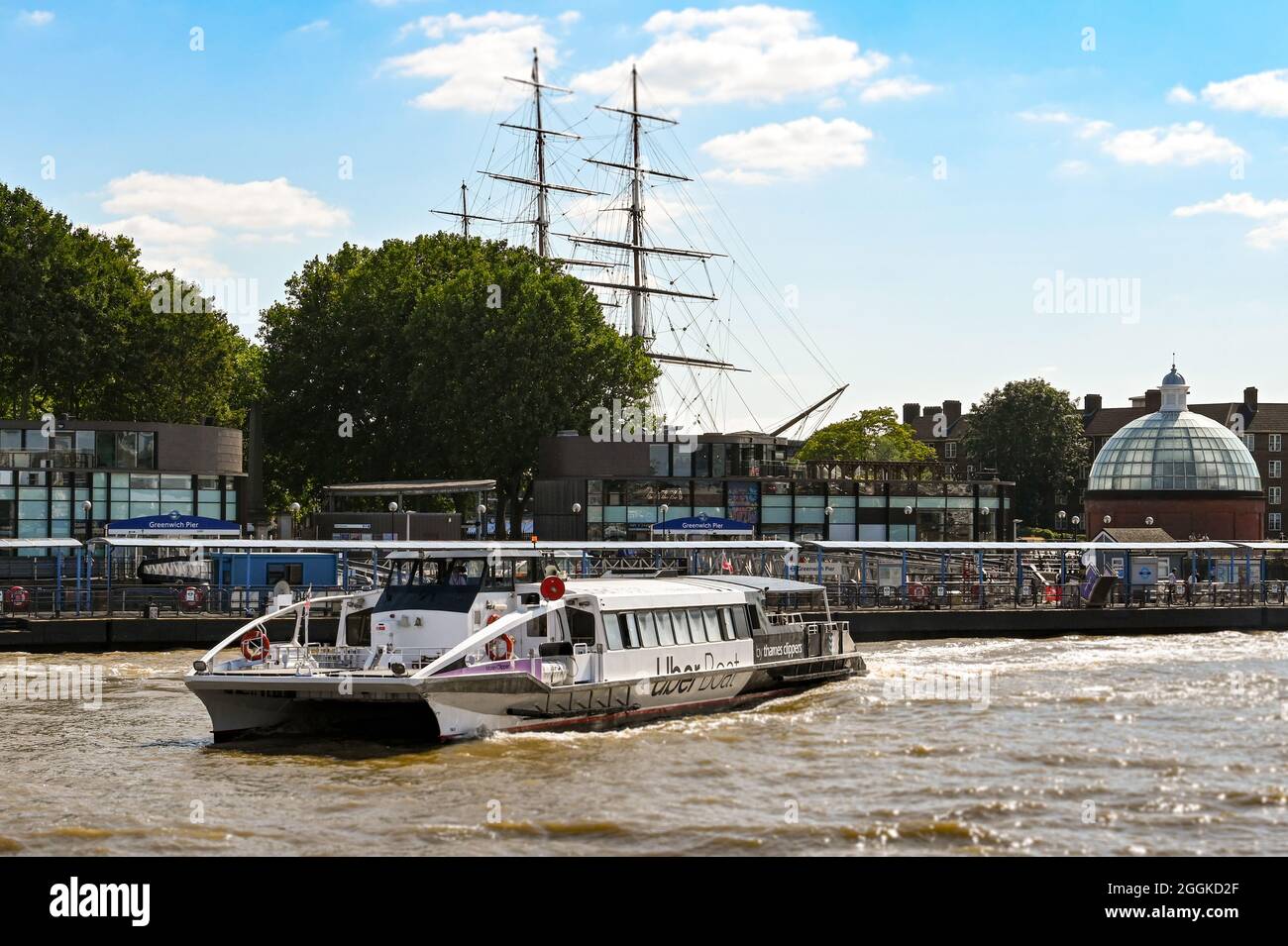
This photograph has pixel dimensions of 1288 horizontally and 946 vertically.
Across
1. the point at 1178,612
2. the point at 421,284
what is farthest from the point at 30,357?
the point at 1178,612

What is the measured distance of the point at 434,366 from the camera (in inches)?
3241

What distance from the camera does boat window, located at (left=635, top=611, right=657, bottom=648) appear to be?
33.0 m

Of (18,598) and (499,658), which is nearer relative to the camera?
(499,658)

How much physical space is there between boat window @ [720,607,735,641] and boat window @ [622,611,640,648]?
341 centimetres

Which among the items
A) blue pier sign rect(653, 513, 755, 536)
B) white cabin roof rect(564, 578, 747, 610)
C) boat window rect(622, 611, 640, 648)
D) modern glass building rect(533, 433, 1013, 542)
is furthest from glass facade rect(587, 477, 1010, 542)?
boat window rect(622, 611, 640, 648)

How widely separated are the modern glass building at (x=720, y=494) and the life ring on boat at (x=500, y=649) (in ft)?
142

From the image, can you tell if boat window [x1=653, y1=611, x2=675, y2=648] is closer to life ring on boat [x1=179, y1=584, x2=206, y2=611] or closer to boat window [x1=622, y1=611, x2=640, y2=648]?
boat window [x1=622, y1=611, x2=640, y2=648]

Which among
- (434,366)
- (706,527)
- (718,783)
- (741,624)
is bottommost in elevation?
(718,783)

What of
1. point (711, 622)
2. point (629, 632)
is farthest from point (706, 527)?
point (629, 632)

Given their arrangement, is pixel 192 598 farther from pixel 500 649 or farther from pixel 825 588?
pixel 500 649

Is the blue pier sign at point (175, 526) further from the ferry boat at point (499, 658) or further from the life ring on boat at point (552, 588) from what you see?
the life ring on boat at point (552, 588)

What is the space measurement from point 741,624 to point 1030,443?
95996 millimetres
